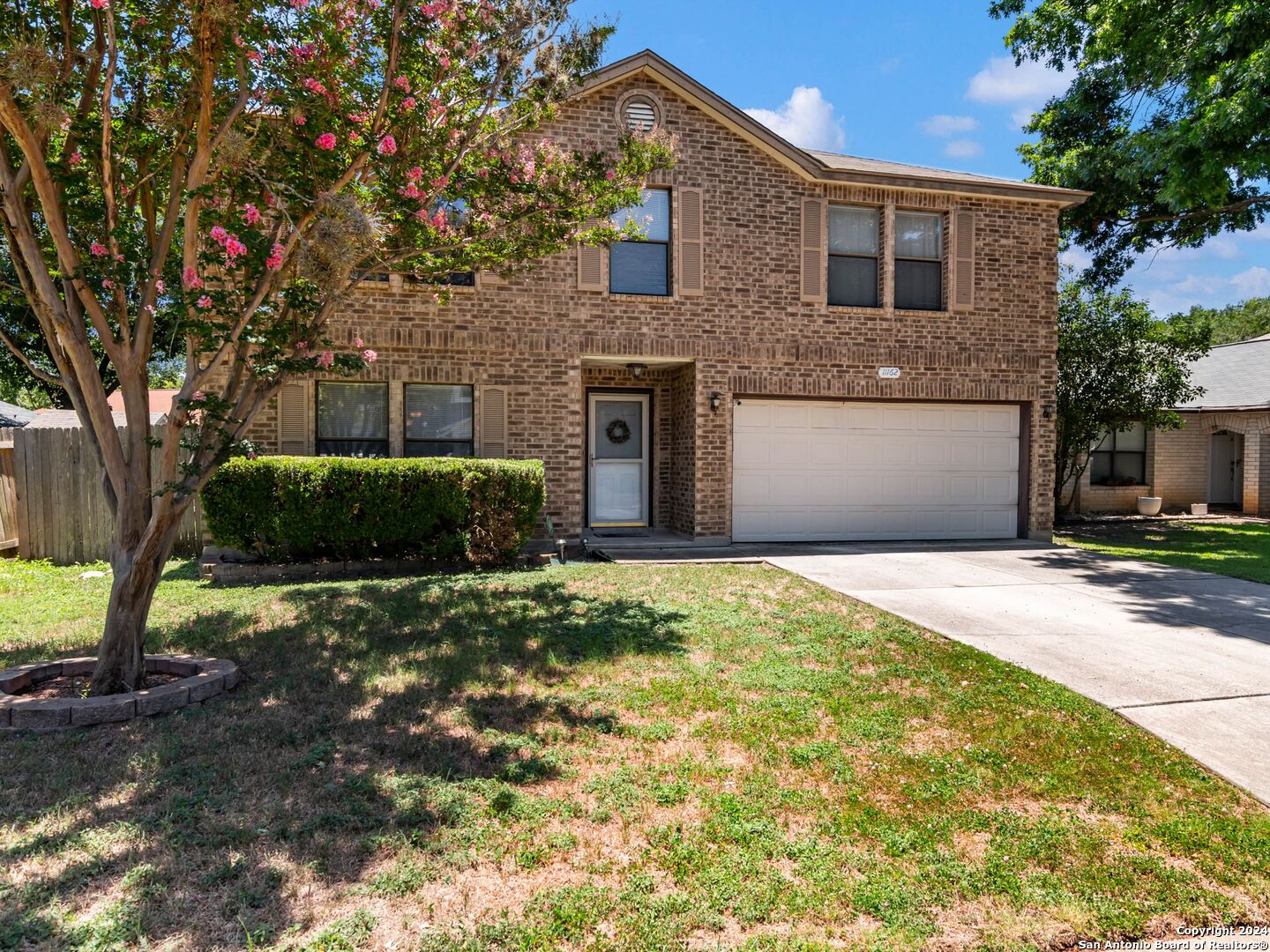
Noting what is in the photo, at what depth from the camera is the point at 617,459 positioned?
12.5m

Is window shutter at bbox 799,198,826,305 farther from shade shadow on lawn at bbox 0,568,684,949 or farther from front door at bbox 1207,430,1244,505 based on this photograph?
front door at bbox 1207,430,1244,505

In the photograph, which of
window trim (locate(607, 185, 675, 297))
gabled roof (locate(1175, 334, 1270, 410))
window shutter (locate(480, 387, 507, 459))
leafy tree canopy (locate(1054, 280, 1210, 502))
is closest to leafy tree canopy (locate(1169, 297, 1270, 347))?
gabled roof (locate(1175, 334, 1270, 410))

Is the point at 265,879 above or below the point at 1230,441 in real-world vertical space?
below

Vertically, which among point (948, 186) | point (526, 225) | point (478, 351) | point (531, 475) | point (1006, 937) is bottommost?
point (1006, 937)

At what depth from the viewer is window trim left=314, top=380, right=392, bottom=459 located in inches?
399

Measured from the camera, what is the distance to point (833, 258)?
11.8 meters

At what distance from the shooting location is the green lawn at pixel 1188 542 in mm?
10211

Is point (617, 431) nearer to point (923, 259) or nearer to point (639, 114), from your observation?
point (639, 114)

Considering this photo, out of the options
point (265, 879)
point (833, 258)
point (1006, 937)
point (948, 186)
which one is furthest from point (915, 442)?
point (265, 879)

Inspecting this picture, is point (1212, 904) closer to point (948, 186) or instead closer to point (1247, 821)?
point (1247, 821)

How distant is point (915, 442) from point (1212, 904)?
10102 mm

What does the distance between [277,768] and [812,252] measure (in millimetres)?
10289

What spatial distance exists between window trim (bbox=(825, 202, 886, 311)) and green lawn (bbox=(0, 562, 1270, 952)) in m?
7.42

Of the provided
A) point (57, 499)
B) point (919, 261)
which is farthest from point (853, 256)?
point (57, 499)
